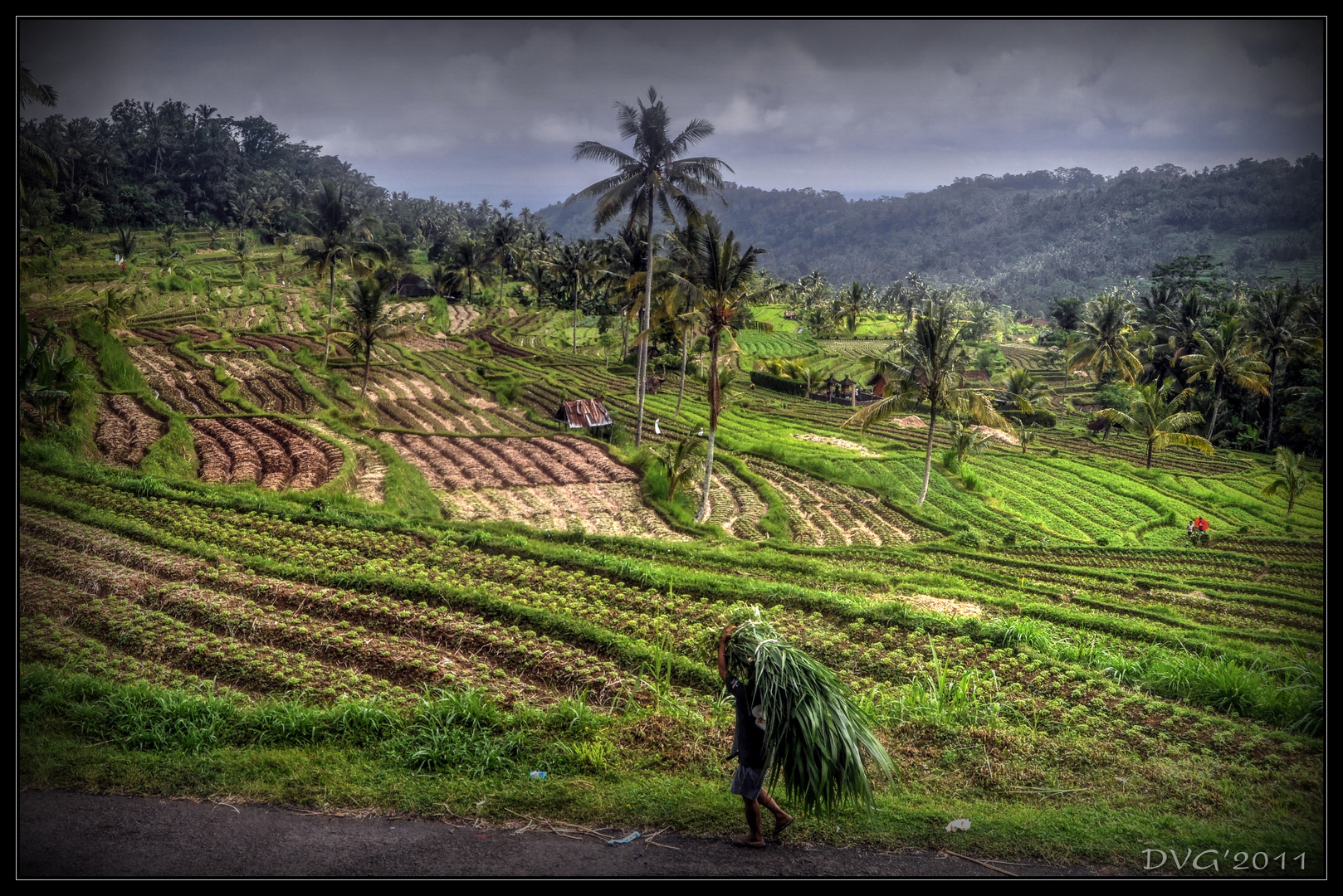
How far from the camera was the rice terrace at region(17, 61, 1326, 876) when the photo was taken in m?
5.77

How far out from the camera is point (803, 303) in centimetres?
8662

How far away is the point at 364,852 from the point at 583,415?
2312 centimetres

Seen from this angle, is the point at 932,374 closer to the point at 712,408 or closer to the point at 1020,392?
the point at 712,408

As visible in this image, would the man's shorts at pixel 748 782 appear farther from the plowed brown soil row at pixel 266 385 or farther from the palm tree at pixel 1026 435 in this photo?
the palm tree at pixel 1026 435

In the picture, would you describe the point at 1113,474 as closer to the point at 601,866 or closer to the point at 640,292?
the point at 640,292

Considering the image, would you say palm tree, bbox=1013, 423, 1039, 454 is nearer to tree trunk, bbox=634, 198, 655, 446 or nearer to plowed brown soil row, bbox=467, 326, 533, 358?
tree trunk, bbox=634, 198, 655, 446

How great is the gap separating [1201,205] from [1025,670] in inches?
6449

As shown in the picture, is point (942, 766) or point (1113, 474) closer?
point (942, 766)

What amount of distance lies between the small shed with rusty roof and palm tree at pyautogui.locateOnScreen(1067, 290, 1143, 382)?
33.3m

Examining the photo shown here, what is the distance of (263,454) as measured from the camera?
688 inches

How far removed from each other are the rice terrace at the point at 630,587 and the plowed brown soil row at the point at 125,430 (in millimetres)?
121

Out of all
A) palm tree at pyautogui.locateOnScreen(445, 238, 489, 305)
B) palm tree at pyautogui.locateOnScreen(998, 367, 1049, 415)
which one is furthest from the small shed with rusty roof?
palm tree at pyautogui.locateOnScreen(445, 238, 489, 305)

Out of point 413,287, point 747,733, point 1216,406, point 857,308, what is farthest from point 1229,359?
point 413,287

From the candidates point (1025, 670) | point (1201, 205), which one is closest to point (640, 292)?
point (1025, 670)
